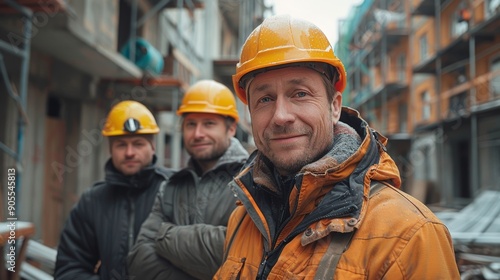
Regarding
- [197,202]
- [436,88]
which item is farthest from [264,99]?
[436,88]

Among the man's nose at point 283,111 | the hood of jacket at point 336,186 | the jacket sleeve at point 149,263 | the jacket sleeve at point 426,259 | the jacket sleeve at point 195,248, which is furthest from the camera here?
the jacket sleeve at point 149,263

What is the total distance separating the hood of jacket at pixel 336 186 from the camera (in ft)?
4.17

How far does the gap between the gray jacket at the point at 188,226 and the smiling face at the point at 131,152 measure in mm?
464

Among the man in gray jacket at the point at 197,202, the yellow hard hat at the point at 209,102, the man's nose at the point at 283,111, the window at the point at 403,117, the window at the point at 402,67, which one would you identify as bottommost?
the man in gray jacket at the point at 197,202

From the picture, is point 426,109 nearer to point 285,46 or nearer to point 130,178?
point 130,178

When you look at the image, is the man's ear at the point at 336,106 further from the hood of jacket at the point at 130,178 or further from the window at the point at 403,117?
the window at the point at 403,117

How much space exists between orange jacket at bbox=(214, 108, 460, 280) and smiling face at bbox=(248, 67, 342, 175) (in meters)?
0.09

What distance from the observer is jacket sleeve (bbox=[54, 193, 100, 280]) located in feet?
8.38

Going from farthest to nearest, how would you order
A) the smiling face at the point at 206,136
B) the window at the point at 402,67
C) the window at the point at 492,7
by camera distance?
1. the window at the point at 402,67
2. the window at the point at 492,7
3. the smiling face at the point at 206,136

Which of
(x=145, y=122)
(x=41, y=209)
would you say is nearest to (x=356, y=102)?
(x=41, y=209)

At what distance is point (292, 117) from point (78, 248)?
1.97 meters

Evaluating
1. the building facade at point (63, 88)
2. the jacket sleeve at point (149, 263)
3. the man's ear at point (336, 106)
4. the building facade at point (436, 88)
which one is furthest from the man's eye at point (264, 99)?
the building facade at point (436, 88)

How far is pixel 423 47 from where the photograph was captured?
2133cm

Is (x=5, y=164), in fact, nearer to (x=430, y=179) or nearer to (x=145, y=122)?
(x=145, y=122)
